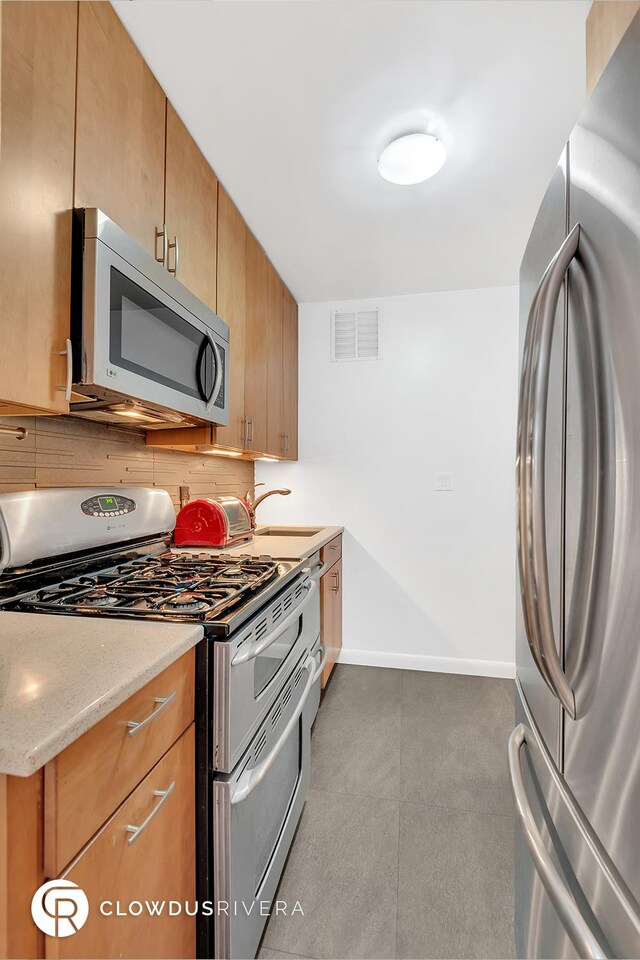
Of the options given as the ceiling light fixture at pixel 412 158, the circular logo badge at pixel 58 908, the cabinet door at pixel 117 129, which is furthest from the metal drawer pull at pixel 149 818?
the ceiling light fixture at pixel 412 158

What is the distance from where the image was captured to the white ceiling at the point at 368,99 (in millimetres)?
1201

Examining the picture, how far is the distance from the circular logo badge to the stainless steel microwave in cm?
88

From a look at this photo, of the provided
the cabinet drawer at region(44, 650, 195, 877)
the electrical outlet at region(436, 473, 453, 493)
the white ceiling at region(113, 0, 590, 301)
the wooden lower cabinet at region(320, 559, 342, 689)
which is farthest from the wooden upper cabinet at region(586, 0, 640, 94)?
the wooden lower cabinet at region(320, 559, 342, 689)

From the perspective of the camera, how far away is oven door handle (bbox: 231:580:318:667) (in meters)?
1.02

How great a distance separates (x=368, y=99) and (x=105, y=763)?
6.22 feet

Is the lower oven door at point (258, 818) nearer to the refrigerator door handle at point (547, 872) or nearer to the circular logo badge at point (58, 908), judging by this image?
the circular logo badge at point (58, 908)

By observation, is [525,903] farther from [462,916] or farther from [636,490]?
[636,490]

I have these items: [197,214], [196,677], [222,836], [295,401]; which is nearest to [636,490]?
[196,677]

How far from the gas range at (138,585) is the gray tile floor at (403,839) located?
0.90 m

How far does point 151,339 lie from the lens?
50.9 inches

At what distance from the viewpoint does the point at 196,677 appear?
978 mm

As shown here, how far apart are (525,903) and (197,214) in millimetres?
2159

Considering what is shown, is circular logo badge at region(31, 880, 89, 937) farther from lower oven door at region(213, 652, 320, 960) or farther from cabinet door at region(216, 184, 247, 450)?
cabinet door at region(216, 184, 247, 450)

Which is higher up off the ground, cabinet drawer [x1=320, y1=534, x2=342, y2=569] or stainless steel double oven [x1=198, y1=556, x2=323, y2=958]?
cabinet drawer [x1=320, y1=534, x2=342, y2=569]
